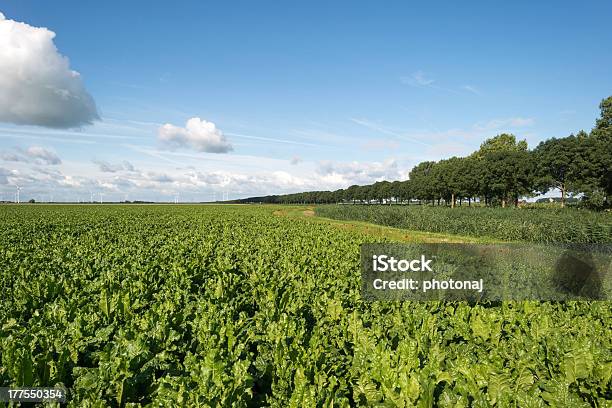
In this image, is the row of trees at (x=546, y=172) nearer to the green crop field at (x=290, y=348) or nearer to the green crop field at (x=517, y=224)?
the green crop field at (x=517, y=224)

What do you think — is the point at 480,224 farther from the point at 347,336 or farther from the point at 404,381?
the point at 404,381

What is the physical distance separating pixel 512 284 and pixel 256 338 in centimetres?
667

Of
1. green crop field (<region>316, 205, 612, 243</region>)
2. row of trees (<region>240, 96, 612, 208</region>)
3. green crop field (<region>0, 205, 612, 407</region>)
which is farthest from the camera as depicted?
row of trees (<region>240, 96, 612, 208</region>)

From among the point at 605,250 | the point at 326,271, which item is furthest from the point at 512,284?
the point at 605,250

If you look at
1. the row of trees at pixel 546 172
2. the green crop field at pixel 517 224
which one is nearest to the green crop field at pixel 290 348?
the green crop field at pixel 517 224

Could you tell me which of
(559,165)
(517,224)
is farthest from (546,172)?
(517,224)

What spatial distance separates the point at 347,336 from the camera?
6.19 metres

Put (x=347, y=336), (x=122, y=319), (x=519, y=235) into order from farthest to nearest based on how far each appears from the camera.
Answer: (x=519, y=235) < (x=122, y=319) < (x=347, y=336)

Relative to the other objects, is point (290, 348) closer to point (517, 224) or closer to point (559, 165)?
point (517, 224)

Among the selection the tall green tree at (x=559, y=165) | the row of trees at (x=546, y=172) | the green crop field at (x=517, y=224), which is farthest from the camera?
the tall green tree at (x=559, y=165)

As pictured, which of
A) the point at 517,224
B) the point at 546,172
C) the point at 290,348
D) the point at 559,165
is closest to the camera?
the point at 290,348

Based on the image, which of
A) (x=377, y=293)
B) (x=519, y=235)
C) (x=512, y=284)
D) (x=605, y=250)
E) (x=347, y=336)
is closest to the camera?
(x=347, y=336)

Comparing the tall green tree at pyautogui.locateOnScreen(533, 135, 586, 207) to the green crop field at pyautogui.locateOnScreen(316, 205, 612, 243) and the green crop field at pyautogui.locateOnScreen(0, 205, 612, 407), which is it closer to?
the green crop field at pyautogui.locateOnScreen(316, 205, 612, 243)

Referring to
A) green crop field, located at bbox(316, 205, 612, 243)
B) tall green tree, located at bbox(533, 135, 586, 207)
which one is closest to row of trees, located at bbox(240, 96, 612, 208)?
tall green tree, located at bbox(533, 135, 586, 207)
